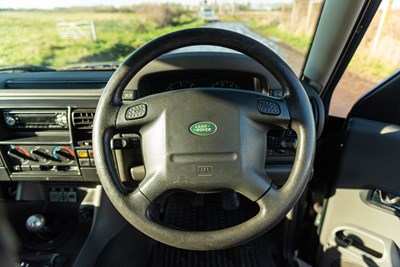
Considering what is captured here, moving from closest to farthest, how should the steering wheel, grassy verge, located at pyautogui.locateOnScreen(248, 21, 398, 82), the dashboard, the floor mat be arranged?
the steering wheel
the dashboard
grassy verge, located at pyautogui.locateOnScreen(248, 21, 398, 82)
the floor mat

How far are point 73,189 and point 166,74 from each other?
936mm

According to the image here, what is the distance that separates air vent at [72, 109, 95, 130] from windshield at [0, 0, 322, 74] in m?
0.40

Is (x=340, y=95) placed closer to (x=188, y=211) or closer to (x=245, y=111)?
(x=245, y=111)

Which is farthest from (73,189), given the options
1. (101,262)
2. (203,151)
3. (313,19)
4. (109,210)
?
(313,19)

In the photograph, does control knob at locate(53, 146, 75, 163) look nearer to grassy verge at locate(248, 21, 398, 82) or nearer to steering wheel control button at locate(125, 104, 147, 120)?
steering wheel control button at locate(125, 104, 147, 120)

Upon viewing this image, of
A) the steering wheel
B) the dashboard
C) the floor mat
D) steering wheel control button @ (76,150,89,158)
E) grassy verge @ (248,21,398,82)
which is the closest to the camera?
the steering wheel

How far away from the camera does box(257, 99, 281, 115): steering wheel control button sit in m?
1.00

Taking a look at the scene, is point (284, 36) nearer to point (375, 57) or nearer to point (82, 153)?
point (375, 57)

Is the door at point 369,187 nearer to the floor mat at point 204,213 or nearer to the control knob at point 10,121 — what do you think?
the floor mat at point 204,213

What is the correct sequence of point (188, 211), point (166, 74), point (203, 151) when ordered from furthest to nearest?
point (188, 211)
point (166, 74)
point (203, 151)

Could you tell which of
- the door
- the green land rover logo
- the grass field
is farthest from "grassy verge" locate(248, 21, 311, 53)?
the green land rover logo

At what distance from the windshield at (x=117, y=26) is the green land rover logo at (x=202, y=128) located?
65cm

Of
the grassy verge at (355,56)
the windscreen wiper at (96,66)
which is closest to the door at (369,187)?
the grassy verge at (355,56)

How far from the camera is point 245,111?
3.31 ft
